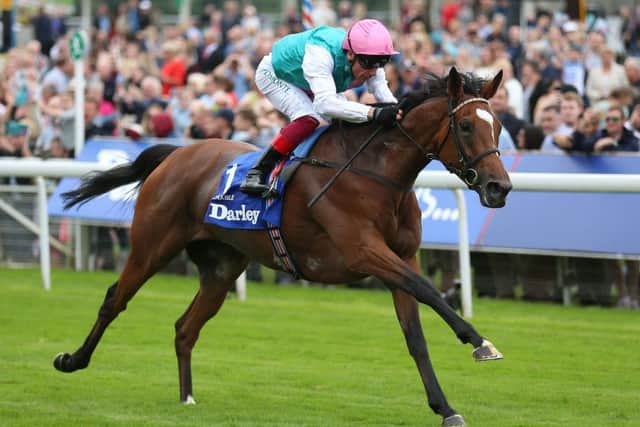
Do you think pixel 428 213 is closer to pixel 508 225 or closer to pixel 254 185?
pixel 508 225

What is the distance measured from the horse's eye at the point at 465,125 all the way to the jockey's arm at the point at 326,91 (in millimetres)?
576

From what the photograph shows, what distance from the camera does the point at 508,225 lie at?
1134cm

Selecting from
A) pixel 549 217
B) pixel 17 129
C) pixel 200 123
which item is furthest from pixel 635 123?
pixel 17 129

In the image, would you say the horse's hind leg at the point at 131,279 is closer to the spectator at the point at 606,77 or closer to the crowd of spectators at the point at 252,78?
the crowd of spectators at the point at 252,78

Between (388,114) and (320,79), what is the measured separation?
1.36ft

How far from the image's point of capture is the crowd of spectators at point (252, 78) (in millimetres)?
12297

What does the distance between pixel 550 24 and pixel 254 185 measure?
1211 cm

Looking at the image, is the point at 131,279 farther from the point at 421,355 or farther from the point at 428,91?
the point at 428,91

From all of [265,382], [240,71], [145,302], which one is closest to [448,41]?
[240,71]

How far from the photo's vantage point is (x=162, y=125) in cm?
1452

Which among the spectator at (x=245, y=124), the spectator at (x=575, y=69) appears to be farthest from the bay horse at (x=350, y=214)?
the spectator at (x=575, y=69)

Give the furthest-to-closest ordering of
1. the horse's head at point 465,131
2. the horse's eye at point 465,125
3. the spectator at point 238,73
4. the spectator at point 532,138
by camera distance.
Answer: the spectator at point 238,73
the spectator at point 532,138
the horse's eye at point 465,125
the horse's head at point 465,131

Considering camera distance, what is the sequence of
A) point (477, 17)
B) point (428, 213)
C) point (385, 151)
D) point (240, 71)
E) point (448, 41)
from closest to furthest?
1. point (385, 151)
2. point (428, 213)
3. point (240, 71)
4. point (448, 41)
5. point (477, 17)

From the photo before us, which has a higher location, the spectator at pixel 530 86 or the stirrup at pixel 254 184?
the stirrup at pixel 254 184
